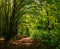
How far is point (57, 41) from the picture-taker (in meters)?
13.1

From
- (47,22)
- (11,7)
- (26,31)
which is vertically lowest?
(26,31)

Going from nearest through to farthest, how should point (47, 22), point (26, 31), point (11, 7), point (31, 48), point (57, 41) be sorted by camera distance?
1. point (57, 41)
2. point (31, 48)
3. point (11, 7)
4. point (47, 22)
5. point (26, 31)

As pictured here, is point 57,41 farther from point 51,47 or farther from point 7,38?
point 7,38

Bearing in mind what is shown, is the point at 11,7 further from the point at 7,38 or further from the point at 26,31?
the point at 26,31

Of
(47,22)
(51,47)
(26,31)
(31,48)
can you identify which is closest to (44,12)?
(47,22)

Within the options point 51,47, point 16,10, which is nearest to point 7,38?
point 16,10

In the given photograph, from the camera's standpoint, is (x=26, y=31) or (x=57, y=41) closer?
(x=57, y=41)

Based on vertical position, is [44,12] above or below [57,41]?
above

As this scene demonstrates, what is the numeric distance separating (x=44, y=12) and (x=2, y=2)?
21.6 feet

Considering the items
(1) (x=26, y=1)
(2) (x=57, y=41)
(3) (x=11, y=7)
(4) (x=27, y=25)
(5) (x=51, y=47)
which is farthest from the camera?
(4) (x=27, y=25)

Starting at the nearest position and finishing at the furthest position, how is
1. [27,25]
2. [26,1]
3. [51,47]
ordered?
[51,47] → [26,1] → [27,25]

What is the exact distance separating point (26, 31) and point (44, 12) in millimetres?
17733

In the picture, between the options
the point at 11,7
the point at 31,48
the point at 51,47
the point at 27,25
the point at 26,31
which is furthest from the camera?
the point at 26,31

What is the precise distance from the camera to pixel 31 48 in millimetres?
18172
